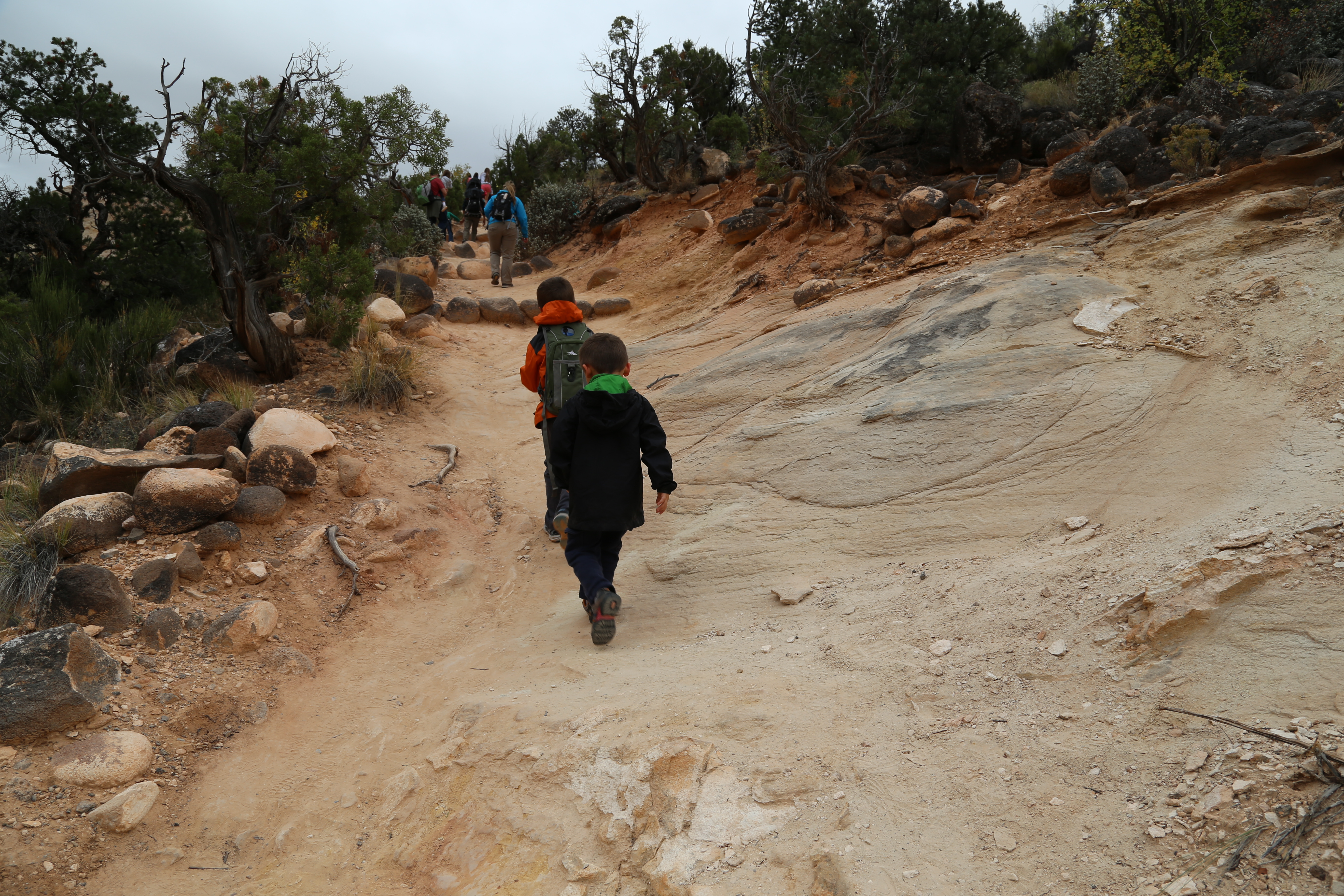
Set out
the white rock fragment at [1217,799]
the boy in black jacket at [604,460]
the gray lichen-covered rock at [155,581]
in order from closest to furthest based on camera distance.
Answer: the white rock fragment at [1217,799] → the boy in black jacket at [604,460] → the gray lichen-covered rock at [155,581]

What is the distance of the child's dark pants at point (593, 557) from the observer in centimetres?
384

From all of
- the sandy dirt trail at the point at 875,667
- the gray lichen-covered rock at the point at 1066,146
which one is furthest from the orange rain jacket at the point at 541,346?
the gray lichen-covered rock at the point at 1066,146

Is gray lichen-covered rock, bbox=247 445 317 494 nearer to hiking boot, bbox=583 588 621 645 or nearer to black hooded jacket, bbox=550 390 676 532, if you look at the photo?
black hooded jacket, bbox=550 390 676 532

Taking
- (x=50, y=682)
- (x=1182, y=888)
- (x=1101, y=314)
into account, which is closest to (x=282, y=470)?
(x=50, y=682)

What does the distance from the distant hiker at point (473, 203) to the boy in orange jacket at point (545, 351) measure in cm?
1263

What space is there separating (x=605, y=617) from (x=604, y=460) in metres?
0.76

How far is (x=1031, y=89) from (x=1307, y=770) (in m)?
12.1

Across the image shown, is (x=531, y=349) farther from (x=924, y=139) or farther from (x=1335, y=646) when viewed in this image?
(x=924, y=139)

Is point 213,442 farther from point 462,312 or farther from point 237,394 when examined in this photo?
point 462,312

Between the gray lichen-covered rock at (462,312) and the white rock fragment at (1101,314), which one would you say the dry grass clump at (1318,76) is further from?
the gray lichen-covered rock at (462,312)

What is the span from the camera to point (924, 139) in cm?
1112

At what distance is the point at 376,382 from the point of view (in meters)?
6.77

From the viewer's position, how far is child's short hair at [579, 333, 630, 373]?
379 cm

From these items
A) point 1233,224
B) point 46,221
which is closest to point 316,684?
point 1233,224
